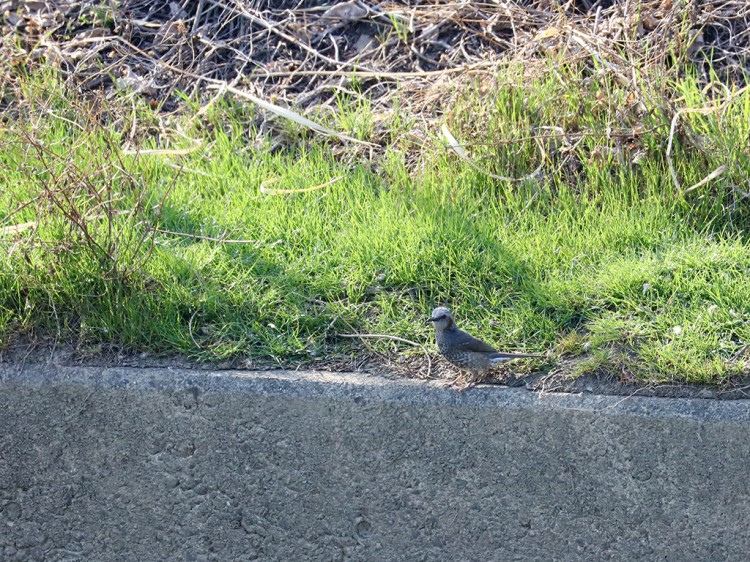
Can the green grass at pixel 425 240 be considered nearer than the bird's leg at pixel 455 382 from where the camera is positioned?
No

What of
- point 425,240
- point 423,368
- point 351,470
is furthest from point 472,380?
point 425,240

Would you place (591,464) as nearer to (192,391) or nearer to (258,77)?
(192,391)

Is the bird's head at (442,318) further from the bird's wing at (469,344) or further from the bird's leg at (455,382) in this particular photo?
the bird's leg at (455,382)

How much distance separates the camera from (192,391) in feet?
13.6

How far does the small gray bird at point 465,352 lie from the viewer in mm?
4052

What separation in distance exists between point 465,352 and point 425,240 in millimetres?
901

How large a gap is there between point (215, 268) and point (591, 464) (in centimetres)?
203

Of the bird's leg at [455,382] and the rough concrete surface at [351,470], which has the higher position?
the bird's leg at [455,382]

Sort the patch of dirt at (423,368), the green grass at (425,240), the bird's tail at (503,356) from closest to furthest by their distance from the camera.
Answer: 1. the patch of dirt at (423,368)
2. the bird's tail at (503,356)
3. the green grass at (425,240)

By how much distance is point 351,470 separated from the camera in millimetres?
4051

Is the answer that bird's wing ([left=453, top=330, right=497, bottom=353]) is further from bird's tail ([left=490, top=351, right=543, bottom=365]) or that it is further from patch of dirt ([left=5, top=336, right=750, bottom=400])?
patch of dirt ([left=5, top=336, right=750, bottom=400])

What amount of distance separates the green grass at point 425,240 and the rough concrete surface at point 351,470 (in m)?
0.30

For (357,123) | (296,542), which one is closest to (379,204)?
(357,123)

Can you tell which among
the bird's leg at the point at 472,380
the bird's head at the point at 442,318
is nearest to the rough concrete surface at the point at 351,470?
the bird's leg at the point at 472,380
